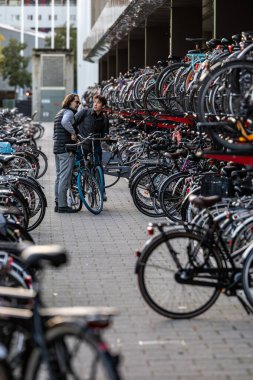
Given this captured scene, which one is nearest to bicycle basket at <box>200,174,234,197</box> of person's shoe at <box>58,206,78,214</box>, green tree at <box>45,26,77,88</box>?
person's shoe at <box>58,206,78,214</box>

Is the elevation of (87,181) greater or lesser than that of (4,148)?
lesser

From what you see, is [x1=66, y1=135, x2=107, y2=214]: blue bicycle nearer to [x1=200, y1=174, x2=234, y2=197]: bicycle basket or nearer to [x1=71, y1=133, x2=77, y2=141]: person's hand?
[x1=71, y1=133, x2=77, y2=141]: person's hand

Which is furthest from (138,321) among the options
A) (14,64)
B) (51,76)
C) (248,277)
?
(14,64)

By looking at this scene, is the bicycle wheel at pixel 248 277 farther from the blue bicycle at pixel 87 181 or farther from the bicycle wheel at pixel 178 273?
the blue bicycle at pixel 87 181

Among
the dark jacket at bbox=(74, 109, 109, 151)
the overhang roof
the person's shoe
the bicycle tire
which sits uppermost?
the overhang roof

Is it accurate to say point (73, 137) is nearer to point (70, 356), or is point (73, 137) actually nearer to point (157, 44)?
point (70, 356)

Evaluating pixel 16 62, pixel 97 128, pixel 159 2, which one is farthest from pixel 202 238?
pixel 16 62

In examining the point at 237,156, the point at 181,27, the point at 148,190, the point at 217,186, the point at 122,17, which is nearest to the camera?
the point at 237,156

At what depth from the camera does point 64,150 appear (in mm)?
16922

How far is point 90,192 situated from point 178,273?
7.95 meters

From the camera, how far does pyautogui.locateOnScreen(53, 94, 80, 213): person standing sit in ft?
55.1

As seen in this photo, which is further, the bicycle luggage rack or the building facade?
the building facade

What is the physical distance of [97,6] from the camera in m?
61.4

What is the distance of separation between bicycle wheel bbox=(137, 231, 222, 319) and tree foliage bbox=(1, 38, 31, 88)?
4013 inches
